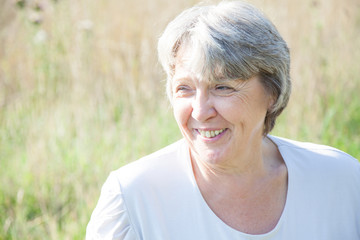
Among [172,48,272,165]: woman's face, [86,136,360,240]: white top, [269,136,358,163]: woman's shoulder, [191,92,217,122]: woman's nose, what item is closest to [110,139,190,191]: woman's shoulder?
[86,136,360,240]: white top

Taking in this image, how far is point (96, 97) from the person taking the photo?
399 cm

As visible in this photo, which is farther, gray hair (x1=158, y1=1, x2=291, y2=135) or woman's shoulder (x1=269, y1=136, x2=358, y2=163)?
woman's shoulder (x1=269, y1=136, x2=358, y2=163)

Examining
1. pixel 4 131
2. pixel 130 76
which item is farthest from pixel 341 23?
pixel 4 131

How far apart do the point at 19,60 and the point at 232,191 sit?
3.25 metres

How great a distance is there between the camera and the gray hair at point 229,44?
165cm

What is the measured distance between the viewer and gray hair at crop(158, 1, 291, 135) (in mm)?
1654

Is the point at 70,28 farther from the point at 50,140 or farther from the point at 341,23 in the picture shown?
the point at 341,23

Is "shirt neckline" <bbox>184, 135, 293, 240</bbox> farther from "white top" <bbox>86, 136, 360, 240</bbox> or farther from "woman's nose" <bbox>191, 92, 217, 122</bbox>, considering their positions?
"woman's nose" <bbox>191, 92, 217, 122</bbox>

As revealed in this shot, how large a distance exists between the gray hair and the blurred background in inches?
44.1

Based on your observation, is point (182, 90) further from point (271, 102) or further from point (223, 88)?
point (271, 102)

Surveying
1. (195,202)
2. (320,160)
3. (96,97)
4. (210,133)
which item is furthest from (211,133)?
(96,97)

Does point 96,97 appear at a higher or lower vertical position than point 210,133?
lower

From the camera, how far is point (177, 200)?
73.8 inches

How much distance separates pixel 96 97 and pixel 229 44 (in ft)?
8.19
